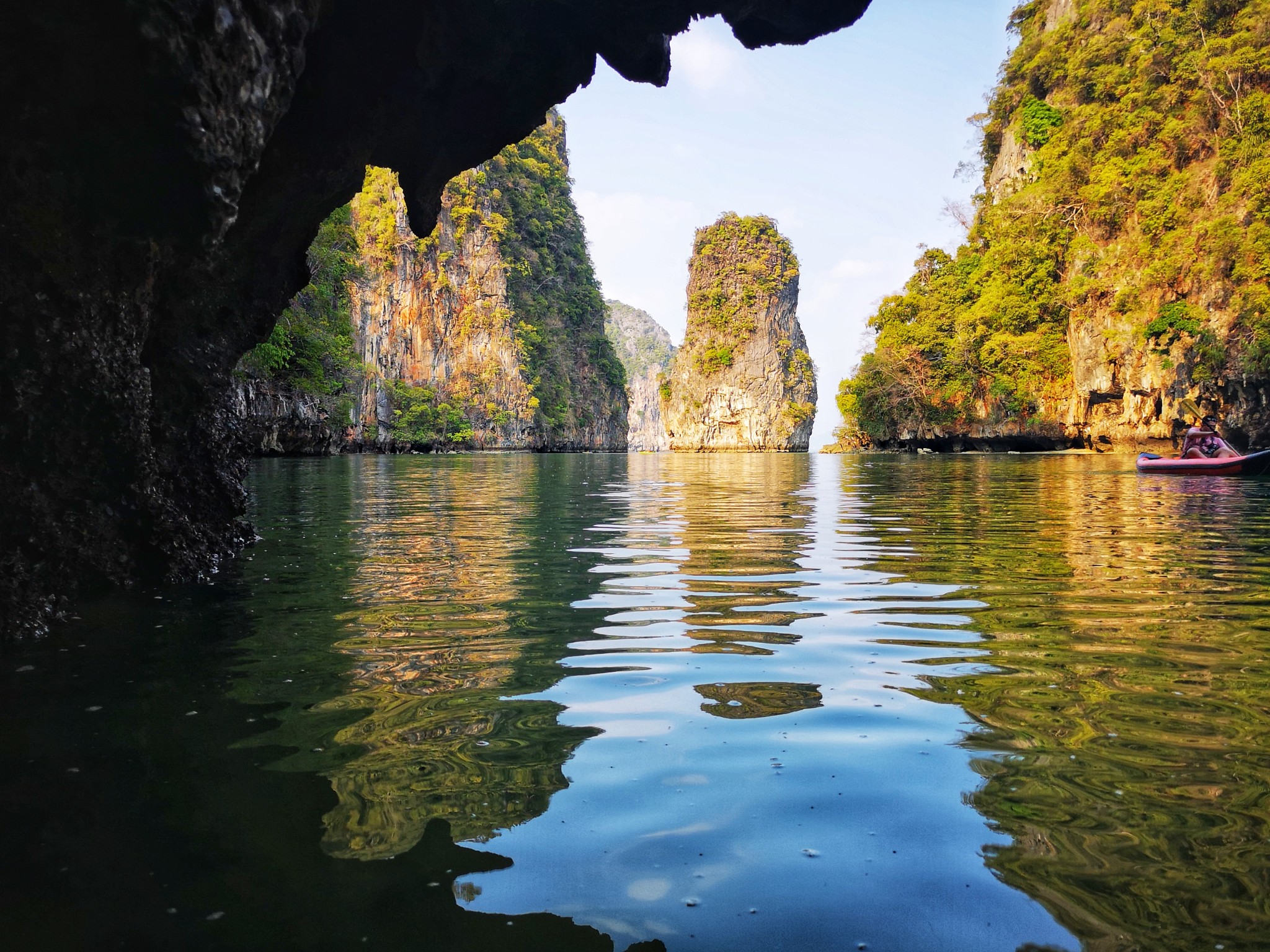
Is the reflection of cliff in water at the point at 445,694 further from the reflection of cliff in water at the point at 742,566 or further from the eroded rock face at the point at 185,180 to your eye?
the eroded rock face at the point at 185,180

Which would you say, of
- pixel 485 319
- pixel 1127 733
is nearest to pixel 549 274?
pixel 485 319

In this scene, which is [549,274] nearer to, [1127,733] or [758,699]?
[758,699]

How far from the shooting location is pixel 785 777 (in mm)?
2674

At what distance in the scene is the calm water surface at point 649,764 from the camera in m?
1.89

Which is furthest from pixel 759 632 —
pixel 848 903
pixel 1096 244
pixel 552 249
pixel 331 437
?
pixel 552 249

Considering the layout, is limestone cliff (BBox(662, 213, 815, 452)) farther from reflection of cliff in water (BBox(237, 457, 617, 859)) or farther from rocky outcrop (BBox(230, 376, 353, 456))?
reflection of cliff in water (BBox(237, 457, 617, 859))

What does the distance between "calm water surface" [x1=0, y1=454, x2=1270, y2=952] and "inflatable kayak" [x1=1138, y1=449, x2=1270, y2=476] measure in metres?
14.3

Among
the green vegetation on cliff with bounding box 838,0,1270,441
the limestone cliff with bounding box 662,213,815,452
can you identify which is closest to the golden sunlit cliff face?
the limestone cliff with bounding box 662,213,815,452

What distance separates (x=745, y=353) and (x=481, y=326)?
1616 inches

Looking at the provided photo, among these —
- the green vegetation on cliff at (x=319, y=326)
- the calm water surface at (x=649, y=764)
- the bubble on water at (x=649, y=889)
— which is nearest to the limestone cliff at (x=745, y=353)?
the green vegetation on cliff at (x=319, y=326)

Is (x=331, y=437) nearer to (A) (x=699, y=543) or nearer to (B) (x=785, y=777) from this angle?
(A) (x=699, y=543)

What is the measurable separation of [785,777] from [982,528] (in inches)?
309

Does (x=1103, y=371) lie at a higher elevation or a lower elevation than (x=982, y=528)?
higher

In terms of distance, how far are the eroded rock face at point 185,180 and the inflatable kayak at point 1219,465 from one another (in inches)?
614
